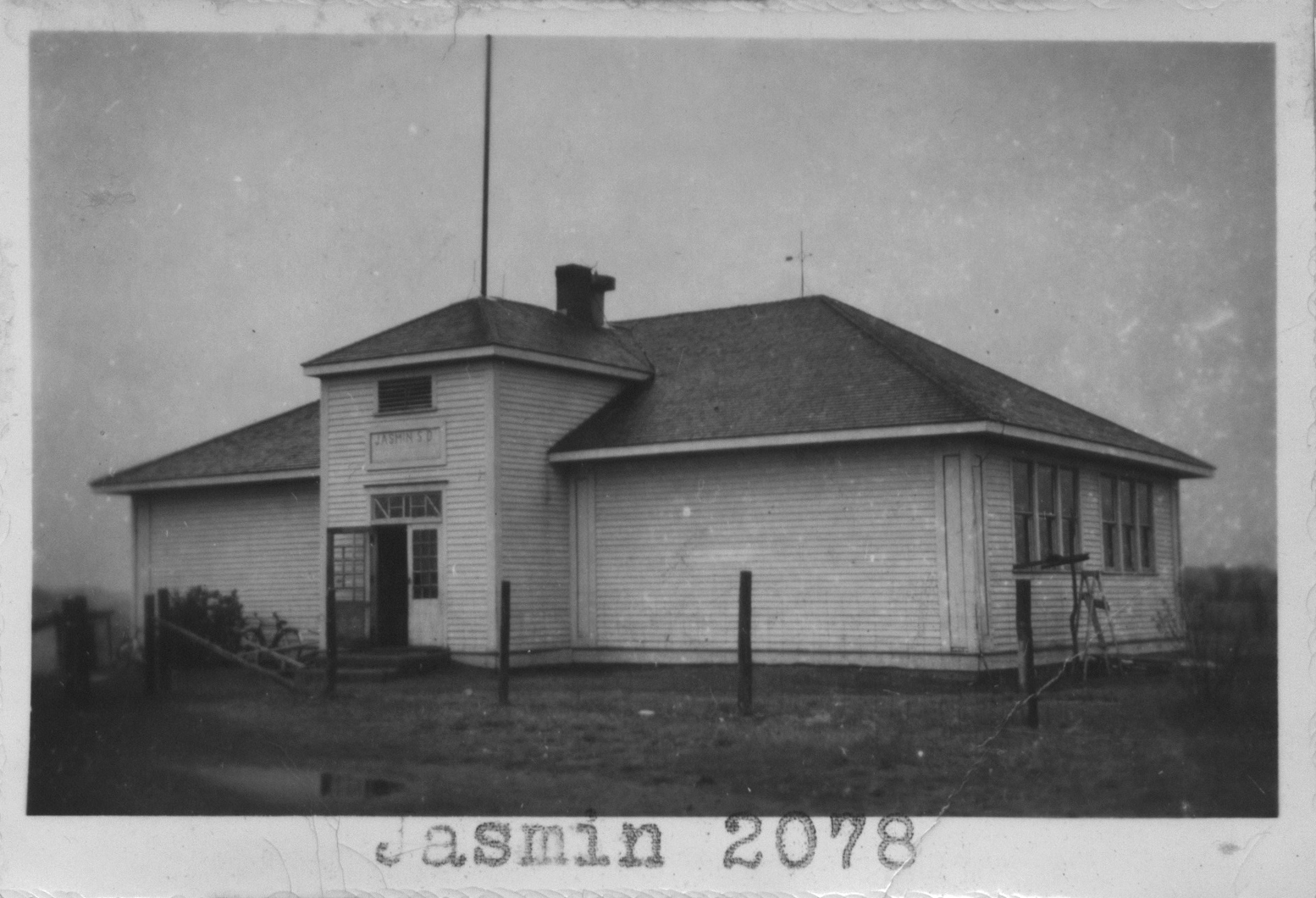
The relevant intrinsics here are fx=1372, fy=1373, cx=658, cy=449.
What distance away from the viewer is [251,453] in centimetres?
1617

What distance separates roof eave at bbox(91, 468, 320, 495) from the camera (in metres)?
11.7

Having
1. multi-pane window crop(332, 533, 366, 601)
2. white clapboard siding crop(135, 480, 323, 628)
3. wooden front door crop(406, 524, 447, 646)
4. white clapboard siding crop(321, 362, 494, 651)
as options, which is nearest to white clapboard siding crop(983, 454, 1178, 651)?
white clapboard siding crop(321, 362, 494, 651)

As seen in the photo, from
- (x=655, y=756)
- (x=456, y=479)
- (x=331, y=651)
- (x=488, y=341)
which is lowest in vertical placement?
(x=655, y=756)

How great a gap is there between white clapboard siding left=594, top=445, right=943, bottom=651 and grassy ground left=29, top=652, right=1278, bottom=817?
2626 mm

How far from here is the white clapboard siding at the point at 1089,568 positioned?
15992 millimetres

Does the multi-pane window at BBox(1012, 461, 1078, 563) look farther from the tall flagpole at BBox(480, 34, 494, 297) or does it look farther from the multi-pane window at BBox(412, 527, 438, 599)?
the multi-pane window at BBox(412, 527, 438, 599)

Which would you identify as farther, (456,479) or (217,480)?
(456,479)

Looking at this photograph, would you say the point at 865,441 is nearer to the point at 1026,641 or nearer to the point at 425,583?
the point at 1026,641

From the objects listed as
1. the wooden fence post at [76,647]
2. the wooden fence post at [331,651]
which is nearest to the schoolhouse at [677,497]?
the wooden fence post at [331,651]

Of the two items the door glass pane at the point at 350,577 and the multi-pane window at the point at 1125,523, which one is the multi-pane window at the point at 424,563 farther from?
the multi-pane window at the point at 1125,523

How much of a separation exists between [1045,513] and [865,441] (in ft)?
8.84

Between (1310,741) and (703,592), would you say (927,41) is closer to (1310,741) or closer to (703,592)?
(1310,741)

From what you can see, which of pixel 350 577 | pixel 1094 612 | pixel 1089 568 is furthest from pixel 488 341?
pixel 1089 568

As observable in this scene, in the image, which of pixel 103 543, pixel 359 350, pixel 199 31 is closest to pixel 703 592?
pixel 359 350
